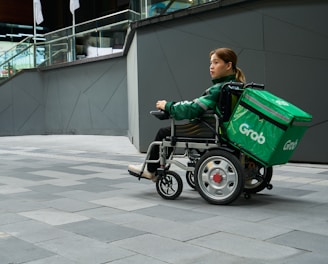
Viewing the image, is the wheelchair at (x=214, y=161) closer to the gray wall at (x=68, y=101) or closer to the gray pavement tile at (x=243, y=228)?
the gray pavement tile at (x=243, y=228)

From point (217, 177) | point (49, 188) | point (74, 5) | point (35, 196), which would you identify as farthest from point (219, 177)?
point (74, 5)

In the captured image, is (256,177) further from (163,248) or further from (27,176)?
(27,176)

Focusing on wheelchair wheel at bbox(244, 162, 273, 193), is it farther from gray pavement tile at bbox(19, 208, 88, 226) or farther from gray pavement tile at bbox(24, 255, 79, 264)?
gray pavement tile at bbox(24, 255, 79, 264)

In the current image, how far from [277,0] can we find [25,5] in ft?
93.9

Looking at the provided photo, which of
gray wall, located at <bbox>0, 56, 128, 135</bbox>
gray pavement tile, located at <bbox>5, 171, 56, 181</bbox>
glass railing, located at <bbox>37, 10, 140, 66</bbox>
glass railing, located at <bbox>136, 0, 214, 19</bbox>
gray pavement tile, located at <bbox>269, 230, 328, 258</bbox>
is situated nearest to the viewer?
gray pavement tile, located at <bbox>269, 230, 328, 258</bbox>

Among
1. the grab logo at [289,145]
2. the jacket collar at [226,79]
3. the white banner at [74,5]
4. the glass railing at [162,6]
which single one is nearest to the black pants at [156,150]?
the jacket collar at [226,79]

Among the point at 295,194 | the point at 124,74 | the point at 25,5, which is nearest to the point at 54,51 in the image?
the point at 124,74

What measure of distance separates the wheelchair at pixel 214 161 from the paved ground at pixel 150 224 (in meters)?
0.17

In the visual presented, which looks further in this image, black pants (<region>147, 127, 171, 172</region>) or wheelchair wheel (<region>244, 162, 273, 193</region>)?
black pants (<region>147, 127, 171, 172</region>)

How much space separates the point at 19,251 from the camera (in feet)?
11.5

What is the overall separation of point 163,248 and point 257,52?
21.5 ft

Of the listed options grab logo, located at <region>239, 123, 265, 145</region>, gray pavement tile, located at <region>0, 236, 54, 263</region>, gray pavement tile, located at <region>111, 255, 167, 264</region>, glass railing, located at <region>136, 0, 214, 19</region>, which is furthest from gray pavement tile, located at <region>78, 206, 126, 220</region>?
glass railing, located at <region>136, 0, 214, 19</region>

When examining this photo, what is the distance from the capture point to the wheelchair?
5062 mm

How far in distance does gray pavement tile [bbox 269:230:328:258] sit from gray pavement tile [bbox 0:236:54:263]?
1.77 m
